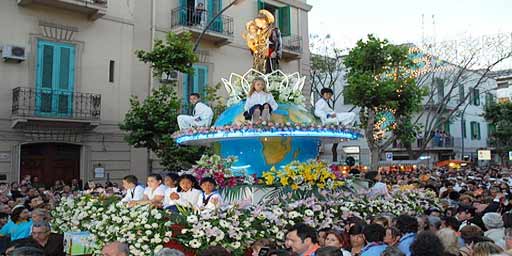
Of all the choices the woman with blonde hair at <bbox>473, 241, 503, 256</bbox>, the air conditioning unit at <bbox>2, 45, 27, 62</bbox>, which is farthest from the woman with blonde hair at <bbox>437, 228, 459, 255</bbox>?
the air conditioning unit at <bbox>2, 45, 27, 62</bbox>

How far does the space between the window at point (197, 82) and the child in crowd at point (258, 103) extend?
440 inches

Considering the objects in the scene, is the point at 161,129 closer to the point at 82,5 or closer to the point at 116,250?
the point at 82,5

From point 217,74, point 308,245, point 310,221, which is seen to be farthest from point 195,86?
point 308,245

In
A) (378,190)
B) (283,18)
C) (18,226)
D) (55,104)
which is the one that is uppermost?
(283,18)

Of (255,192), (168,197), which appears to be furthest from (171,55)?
(168,197)

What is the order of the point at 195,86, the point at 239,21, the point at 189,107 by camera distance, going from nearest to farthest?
the point at 189,107, the point at 195,86, the point at 239,21

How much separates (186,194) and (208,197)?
1.20 feet

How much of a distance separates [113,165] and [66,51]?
4.29 m

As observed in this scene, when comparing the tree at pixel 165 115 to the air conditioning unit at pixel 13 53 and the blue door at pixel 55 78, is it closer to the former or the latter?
the blue door at pixel 55 78

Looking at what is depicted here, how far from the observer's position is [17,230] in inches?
300

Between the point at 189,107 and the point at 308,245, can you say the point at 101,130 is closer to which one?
the point at 189,107

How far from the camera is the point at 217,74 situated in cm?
2266

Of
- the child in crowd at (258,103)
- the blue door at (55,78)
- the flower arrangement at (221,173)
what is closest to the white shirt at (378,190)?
the flower arrangement at (221,173)

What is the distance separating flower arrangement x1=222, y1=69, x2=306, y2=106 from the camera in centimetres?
1154
